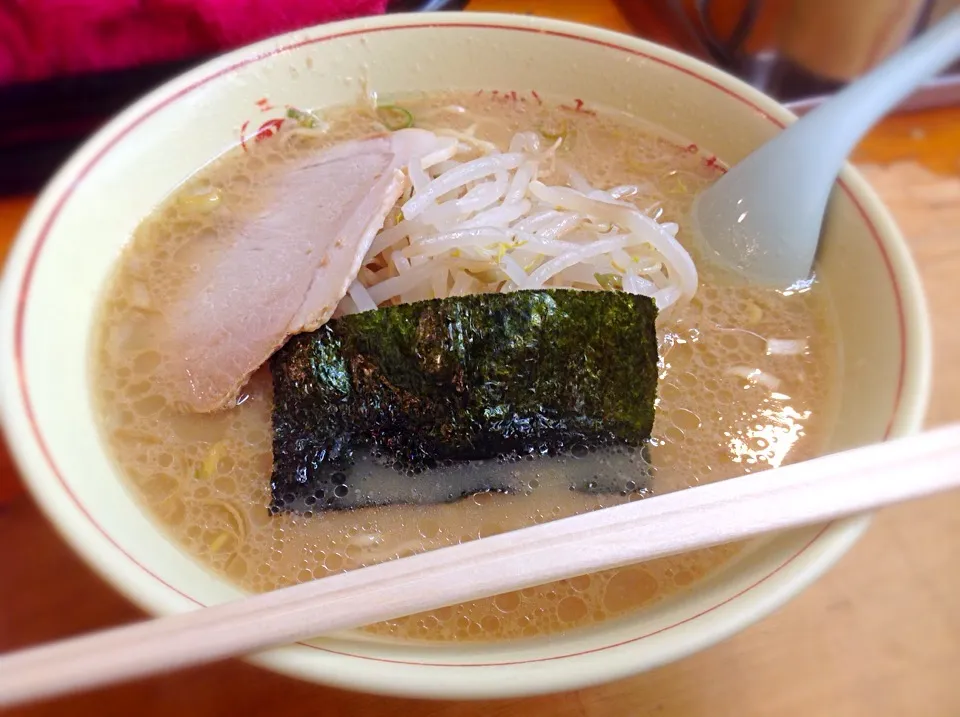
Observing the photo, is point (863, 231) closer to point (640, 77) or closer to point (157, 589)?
point (640, 77)

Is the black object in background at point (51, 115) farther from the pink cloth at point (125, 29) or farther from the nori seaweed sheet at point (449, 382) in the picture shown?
the nori seaweed sheet at point (449, 382)

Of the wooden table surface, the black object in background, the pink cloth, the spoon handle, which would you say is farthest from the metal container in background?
the black object in background

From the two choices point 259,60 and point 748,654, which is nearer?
point 748,654

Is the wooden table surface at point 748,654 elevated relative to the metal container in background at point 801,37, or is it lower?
lower

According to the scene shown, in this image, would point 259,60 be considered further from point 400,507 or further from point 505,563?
point 505,563

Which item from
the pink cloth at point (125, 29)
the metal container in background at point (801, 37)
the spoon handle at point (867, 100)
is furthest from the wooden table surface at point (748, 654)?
the metal container in background at point (801, 37)

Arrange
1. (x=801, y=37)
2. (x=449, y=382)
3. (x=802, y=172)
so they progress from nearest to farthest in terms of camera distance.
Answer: (x=449, y=382)
(x=802, y=172)
(x=801, y=37)

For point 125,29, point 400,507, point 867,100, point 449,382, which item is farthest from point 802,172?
point 125,29
